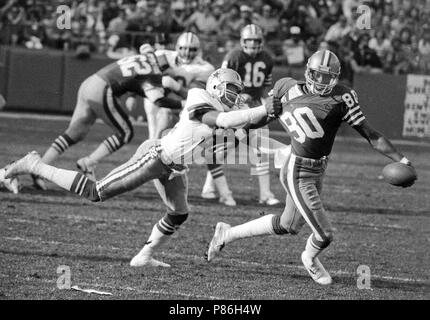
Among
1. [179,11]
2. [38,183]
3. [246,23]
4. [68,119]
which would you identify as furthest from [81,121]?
[179,11]

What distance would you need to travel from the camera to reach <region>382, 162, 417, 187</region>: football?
6.30 m

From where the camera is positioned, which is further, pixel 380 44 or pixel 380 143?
pixel 380 44

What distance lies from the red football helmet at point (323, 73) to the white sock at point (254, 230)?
974 millimetres

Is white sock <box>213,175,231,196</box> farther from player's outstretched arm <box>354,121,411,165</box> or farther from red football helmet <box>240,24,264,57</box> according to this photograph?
player's outstretched arm <box>354,121,411,165</box>

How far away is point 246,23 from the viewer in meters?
17.7

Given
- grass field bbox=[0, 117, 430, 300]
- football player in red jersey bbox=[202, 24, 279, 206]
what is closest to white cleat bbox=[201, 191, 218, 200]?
football player in red jersey bbox=[202, 24, 279, 206]

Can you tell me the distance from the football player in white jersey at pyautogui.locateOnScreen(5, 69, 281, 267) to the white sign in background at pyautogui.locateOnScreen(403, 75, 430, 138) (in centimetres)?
1153

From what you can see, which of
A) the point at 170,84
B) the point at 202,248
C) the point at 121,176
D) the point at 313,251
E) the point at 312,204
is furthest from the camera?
the point at 170,84

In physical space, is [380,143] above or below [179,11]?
above

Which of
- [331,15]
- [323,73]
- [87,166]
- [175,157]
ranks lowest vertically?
[87,166]

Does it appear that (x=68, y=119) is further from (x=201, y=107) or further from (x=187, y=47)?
(x=201, y=107)

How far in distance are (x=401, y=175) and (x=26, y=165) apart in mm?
2792

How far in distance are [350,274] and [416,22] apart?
1182 cm
